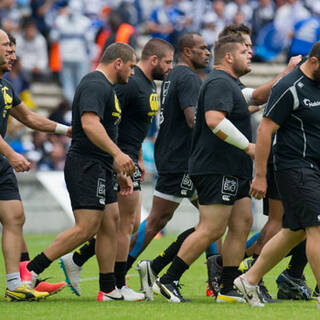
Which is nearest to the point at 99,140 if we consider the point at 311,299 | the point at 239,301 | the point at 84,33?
the point at 239,301

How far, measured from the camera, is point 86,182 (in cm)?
829

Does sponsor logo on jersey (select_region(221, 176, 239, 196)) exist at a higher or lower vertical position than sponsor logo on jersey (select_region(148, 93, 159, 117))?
lower

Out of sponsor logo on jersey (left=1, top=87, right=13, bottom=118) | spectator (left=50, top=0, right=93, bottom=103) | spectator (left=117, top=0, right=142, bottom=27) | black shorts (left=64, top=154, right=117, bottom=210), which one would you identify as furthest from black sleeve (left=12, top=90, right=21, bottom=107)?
spectator (left=50, top=0, right=93, bottom=103)

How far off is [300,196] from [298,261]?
5.59 ft

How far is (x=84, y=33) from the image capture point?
2002cm

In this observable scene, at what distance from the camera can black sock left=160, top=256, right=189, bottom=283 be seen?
27.4 feet

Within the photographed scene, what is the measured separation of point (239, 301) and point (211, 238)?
662 millimetres

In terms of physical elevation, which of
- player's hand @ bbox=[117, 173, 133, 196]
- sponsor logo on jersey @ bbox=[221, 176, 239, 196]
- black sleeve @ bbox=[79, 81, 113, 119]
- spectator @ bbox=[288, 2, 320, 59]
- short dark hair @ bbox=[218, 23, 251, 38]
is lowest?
player's hand @ bbox=[117, 173, 133, 196]

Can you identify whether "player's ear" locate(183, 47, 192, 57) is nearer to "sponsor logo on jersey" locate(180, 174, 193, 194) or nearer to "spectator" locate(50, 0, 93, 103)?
"sponsor logo on jersey" locate(180, 174, 193, 194)

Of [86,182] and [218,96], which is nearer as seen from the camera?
[218,96]

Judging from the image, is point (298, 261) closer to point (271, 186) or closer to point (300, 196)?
point (271, 186)

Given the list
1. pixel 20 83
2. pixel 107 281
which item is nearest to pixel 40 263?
pixel 107 281

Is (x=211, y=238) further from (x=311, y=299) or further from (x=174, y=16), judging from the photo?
(x=174, y=16)

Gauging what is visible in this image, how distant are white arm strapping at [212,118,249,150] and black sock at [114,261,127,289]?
1.88 meters
